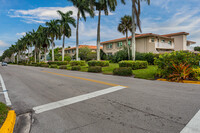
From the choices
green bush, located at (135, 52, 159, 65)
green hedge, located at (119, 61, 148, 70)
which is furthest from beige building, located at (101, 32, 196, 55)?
green hedge, located at (119, 61, 148, 70)

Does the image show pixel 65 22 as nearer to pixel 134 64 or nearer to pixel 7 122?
pixel 134 64

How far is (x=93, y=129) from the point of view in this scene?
118 inches

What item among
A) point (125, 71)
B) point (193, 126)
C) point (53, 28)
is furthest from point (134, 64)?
point (53, 28)

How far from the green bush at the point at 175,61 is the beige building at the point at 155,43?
65.6ft

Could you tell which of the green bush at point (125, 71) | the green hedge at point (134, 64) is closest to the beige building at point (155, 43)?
the green hedge at point (134, 64)

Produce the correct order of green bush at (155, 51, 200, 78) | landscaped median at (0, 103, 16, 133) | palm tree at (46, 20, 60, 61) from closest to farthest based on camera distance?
landscaped median at (0, 103, 16, 133) < green bush at (155, 51, 200, 78) < palm tree at (46, 20, 60, 61)

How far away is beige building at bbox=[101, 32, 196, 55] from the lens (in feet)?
98.6

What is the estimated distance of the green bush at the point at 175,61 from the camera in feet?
31.9

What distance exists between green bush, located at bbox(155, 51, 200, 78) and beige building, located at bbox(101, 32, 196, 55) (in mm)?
19988

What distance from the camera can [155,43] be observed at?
3002cm

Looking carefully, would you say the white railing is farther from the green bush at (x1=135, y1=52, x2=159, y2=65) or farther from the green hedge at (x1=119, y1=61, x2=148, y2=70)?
the green hedge at (x1=119, y1=61, x2=148, y2=70)

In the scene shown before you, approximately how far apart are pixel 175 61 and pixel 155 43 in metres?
21.7

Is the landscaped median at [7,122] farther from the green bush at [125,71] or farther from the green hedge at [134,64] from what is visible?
the green hedge at [134,64]

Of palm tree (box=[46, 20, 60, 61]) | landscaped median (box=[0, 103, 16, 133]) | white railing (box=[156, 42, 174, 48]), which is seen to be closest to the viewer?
landscaped median (box=[0, 103, 16, 133])
